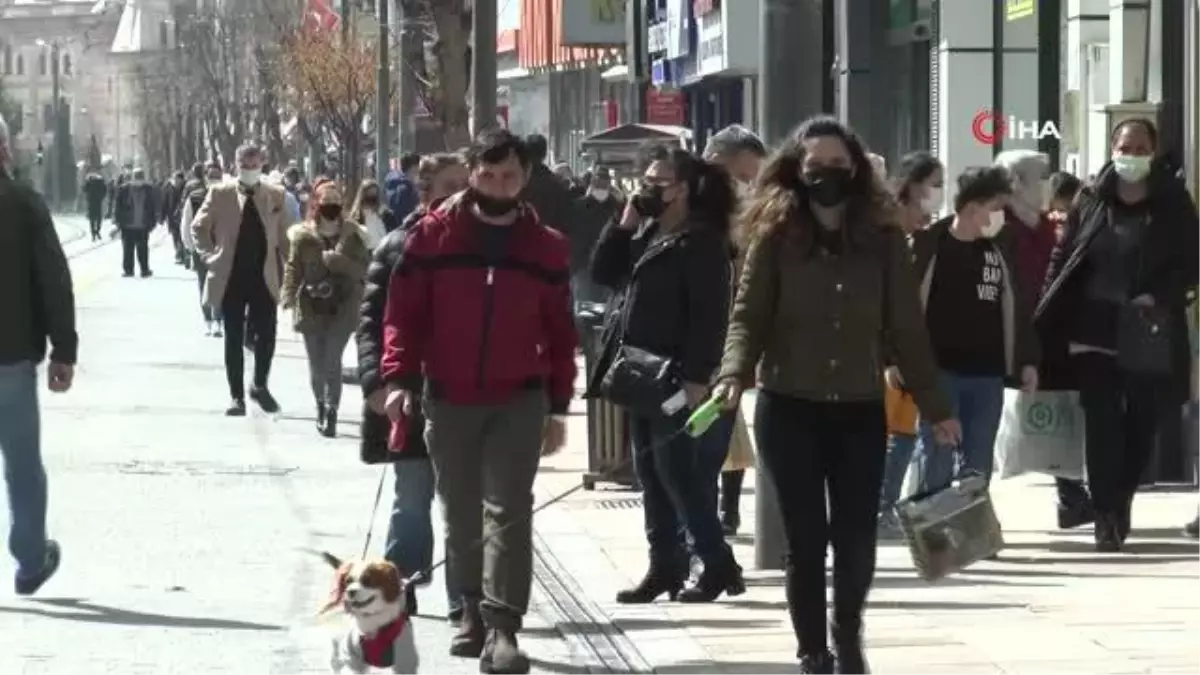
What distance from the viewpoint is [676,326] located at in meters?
11.9

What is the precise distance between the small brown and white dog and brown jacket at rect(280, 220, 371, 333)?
1154 cm

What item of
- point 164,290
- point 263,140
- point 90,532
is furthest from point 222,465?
point 263,140

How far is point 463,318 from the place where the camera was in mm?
10359

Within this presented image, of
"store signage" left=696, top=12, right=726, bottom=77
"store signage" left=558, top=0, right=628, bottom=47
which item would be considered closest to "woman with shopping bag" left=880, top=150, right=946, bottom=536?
"store signage" left=696, top=12, right=726, bottom=77

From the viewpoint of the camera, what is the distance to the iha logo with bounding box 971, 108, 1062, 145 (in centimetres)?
2605

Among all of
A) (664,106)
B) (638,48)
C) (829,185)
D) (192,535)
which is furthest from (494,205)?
(664,106)

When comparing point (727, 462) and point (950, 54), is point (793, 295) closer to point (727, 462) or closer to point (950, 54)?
point (727, 462)

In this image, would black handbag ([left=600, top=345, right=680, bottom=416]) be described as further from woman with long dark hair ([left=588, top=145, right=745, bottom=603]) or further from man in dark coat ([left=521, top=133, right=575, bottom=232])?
man in dark coat ([left=521, top=133, right=575, bottom=232])

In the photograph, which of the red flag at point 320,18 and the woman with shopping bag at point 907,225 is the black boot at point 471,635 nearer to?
the woman with shopping bag at point 907,225

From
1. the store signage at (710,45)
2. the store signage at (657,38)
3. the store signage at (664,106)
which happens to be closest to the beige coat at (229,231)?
the store signage at (710,45)

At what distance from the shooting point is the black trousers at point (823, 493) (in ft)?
31.6

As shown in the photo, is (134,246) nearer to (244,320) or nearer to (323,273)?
(244,320)

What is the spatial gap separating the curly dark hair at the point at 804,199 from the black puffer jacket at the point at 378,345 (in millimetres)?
1685

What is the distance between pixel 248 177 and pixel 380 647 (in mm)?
12939
